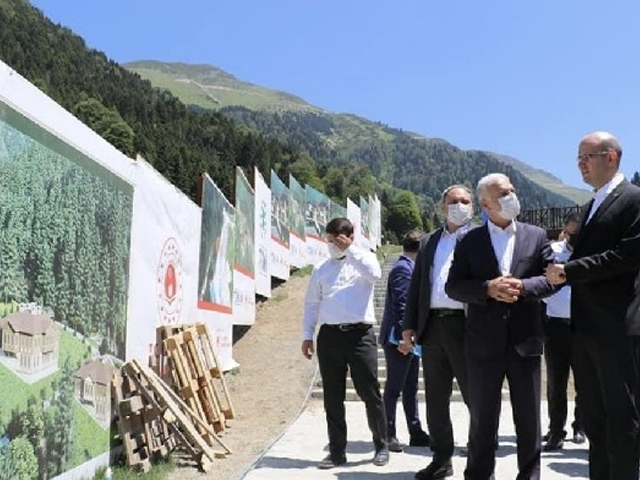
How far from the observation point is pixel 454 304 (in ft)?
16.2

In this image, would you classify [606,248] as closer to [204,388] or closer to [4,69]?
[4,69]

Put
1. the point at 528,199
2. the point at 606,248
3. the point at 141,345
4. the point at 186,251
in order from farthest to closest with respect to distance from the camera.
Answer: the point at 528,199
the point at 186,251
the point at 141,345
the point at 606,248

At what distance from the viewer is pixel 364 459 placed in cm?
604

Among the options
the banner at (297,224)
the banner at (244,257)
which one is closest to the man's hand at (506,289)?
the banner at (244,257)

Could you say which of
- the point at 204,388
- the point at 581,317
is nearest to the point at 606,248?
the point at 581,317

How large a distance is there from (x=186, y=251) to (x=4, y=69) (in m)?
4.61

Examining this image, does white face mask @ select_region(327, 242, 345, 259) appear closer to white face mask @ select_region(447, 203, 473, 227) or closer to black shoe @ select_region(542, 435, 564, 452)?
white face mask @ select_region(447, 203, 473, 227)

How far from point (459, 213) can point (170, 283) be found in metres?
3.64

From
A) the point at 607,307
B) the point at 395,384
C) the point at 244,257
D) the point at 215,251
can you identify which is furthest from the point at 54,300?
the point at 244,257

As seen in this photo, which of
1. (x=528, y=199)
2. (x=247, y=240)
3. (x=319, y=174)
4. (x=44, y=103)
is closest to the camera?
(x=44, y=103)

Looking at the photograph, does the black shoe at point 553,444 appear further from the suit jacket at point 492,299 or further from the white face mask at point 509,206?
the white face mask at point 509,206

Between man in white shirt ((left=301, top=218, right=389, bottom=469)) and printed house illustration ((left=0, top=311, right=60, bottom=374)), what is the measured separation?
2.09 m

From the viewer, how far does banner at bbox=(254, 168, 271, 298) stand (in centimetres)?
1358

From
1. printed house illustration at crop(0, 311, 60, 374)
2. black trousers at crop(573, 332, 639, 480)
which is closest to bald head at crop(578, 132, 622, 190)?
black trousers at crop(573, 332, 639, 480)
